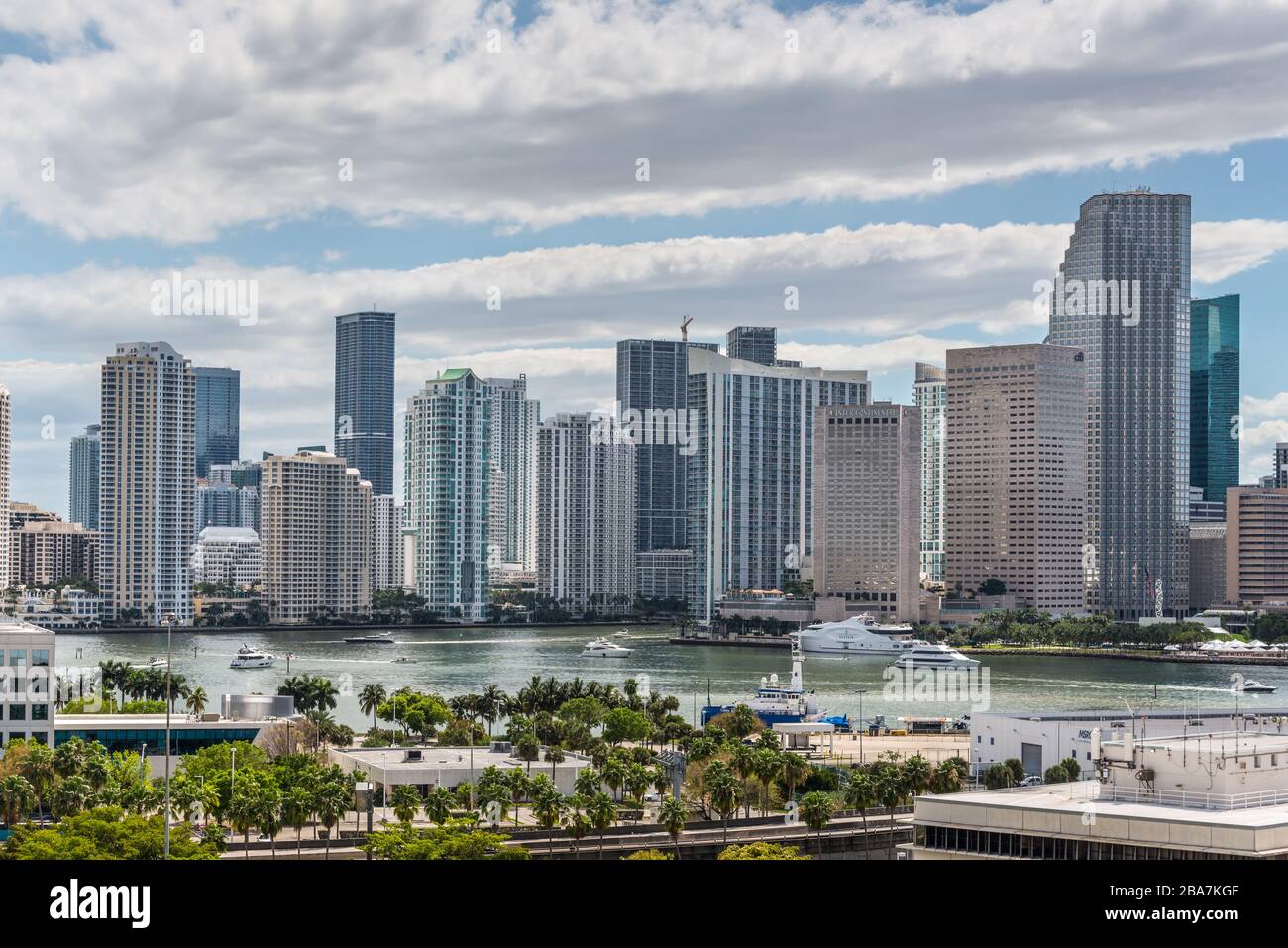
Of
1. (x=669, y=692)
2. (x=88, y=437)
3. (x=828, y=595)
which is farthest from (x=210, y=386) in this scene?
(x=669, y=692)

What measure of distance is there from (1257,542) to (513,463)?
73.1 m

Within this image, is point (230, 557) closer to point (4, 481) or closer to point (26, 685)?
point (4, 481)

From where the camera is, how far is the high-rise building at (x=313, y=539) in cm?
9700

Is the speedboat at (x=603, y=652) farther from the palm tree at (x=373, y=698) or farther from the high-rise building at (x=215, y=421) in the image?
the high-rise building at (x=215, y=421)

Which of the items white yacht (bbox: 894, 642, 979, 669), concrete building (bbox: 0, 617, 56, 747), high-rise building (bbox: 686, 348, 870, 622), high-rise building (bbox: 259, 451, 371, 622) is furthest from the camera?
Answer: high-rise building (bbox: 686, 348, 870, 622)

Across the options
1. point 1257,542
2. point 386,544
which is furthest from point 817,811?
point 386,544

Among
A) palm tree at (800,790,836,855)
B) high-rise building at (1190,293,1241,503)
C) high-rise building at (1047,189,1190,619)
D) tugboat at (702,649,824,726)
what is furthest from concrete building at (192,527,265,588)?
palm tree at (800,790,836,855)

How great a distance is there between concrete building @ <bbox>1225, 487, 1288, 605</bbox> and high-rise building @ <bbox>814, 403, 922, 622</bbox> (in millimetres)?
19006

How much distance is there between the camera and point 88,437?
15362 centimetres

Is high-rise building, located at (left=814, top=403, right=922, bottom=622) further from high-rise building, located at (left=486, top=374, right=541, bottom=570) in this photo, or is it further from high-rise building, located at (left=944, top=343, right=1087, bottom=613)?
high-rise building, located at (left=486, top=374, right=541, bottom=570)

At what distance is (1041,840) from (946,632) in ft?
240

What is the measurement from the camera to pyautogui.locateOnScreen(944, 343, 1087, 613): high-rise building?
95.1 metres

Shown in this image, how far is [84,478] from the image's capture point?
153125 millimetres

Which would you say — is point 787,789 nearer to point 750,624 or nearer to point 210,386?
point 750,624
